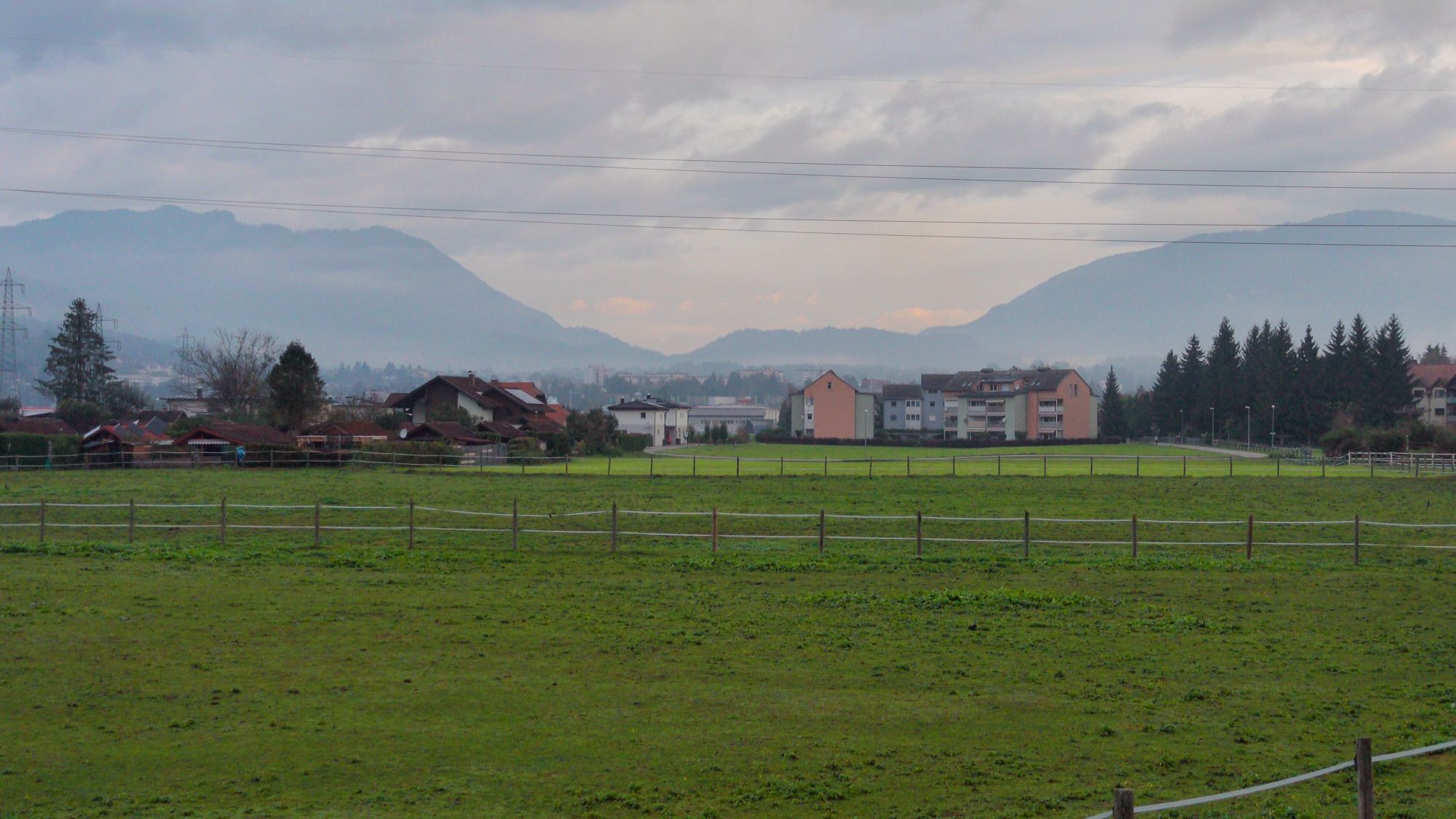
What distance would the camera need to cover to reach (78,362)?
12062 cm

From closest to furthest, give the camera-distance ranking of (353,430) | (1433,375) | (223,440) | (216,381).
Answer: (223,440) < (353,430) < (216,381) < (1433,375)

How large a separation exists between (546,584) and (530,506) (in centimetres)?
1845

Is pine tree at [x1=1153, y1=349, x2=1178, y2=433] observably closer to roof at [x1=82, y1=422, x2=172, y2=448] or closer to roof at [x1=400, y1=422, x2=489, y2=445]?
roof at [x1=400, y1=422, x2=489, y2=445]

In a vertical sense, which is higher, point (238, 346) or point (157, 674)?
point (238, 346)

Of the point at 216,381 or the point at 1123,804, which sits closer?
the point at 1123,804

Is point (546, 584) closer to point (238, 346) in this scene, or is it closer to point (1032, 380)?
point (238, 346)

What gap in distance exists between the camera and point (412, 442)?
7438 cm

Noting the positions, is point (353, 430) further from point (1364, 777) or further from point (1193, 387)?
point (1193, 387)

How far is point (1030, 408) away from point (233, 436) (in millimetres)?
110009

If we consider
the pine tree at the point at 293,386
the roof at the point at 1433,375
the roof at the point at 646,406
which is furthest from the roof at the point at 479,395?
the roof at the point at 1433,375

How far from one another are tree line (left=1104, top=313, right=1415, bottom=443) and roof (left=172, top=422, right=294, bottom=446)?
3664 inches

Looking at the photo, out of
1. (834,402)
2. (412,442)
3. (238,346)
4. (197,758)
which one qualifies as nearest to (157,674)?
(197,758)

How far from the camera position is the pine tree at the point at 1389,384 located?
118 metres

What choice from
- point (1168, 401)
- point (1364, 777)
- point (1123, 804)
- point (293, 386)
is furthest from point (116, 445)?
point (1168, 401)
